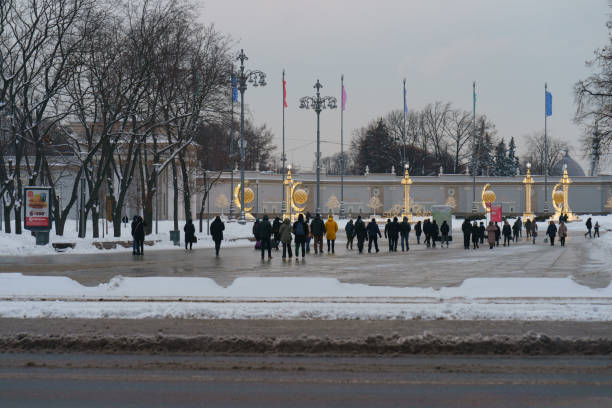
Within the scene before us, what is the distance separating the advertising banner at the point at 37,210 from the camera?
29.9 meters

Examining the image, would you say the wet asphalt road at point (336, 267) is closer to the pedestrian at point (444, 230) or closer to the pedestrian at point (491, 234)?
the pedestrian at point (491, 234)

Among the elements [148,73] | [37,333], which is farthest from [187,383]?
[148,73]

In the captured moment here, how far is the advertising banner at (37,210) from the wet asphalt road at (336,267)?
2934 mm

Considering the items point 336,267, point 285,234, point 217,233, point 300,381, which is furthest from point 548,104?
point 300,381

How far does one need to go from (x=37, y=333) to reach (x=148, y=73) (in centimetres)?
2322

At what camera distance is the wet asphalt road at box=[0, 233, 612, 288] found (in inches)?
763

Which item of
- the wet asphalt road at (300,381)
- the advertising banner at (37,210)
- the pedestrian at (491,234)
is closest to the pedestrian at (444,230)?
the pedestrian at (491,234)

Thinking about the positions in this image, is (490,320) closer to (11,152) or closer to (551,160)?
(11,152)

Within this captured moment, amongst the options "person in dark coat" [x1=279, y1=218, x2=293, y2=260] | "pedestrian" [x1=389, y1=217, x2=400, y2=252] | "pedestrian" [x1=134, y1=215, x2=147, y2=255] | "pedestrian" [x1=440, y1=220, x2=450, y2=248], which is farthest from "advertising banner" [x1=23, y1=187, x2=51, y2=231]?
"pedestrian" [x1=440, y1=220, x2=450, y2=248]

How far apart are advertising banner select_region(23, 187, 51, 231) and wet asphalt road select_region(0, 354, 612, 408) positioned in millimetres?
22402

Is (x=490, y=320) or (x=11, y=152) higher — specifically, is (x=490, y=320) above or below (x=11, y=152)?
below

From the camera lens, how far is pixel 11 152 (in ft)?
251

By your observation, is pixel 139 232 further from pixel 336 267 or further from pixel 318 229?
pixel 336 267

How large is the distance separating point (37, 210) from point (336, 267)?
14226 mm
